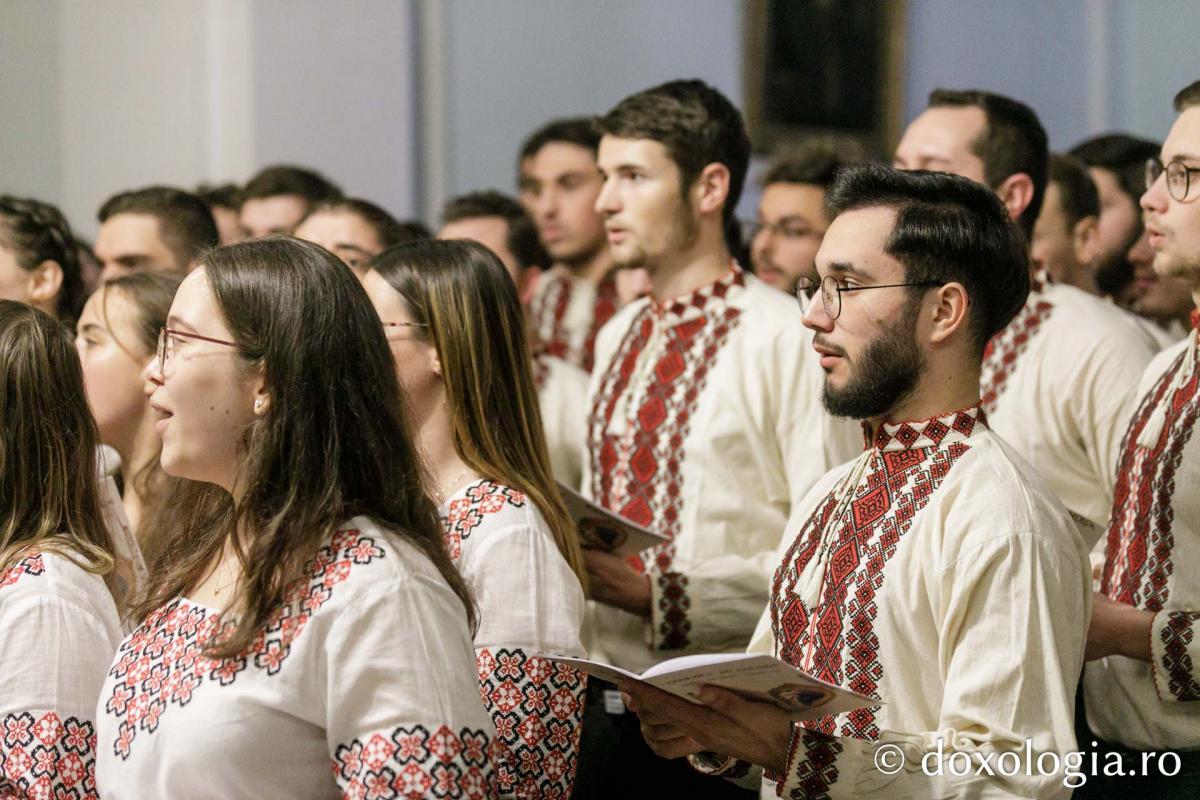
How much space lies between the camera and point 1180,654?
2.60 metres

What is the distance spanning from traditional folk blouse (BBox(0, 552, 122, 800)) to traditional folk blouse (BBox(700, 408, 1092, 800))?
995 mm

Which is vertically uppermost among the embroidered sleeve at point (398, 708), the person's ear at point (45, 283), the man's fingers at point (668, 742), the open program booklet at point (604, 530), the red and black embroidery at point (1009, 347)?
the person's ear at point (45, 283)

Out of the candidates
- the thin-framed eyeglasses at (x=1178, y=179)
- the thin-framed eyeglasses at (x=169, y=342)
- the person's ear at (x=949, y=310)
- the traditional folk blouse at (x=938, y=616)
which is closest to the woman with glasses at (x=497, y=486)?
the traditional folk blouse at (x=938, y=616)

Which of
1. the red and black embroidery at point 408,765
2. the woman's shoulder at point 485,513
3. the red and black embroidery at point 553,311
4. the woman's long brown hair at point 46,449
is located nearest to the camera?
the red and black embroidery at point 408,765

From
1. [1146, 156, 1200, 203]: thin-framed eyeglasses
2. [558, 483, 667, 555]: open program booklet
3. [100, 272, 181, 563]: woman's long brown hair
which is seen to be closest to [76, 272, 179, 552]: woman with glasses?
[100, 272, 181, 563]: woman's long brown hair

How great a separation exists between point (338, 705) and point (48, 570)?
2.34ft

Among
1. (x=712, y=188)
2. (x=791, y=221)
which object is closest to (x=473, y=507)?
(x=712, y=188)

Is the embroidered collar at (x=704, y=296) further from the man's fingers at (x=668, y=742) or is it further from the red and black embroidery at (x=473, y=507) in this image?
the man's fingers at (x=668, y=742)

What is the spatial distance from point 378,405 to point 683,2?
5.69 metres

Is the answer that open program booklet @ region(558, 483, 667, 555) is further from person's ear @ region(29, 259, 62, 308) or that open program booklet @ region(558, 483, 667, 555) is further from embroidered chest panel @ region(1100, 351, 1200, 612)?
person's ear @ region(29, 259, 62, 308)

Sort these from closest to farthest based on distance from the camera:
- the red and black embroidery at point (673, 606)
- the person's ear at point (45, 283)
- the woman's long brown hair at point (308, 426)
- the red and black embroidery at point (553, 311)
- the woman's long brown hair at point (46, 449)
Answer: the woman's long brown hair at point (308, 426) < the woman's long brown hair at point (46, 449) < the red and black embroidery at point (673, 606) < the person's ear at point (45, 283) < the red and black embroidery at point (553, 311)

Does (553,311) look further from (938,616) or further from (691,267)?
(938,616)

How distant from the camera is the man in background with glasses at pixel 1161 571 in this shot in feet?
8.61

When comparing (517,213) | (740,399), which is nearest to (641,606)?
(740,399)
